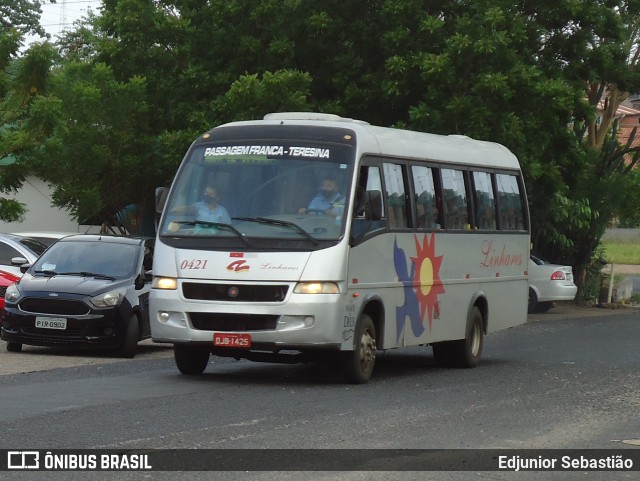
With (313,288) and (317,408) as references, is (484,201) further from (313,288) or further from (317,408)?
(317,408)

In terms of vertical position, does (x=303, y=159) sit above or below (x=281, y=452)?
above

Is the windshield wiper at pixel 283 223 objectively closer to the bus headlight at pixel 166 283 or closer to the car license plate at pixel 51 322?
the bus headlight at pixel 166 283

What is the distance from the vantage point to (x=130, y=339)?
1977 cm

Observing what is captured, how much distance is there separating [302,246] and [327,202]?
0.67 m

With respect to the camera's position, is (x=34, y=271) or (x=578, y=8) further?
(x=578, y=8)

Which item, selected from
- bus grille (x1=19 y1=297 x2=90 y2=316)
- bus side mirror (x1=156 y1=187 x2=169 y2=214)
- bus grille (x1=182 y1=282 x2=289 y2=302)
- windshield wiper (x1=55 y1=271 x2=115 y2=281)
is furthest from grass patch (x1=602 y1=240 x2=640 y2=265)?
bus grille (x1=182 y1=282 x2=289 y2=302)

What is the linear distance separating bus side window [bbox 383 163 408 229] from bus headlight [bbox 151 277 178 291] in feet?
8.69

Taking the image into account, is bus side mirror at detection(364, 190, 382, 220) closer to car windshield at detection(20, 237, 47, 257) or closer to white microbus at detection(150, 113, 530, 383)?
white microbus at detection(150, 113, 530, 383)

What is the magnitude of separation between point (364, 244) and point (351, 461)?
6128 mm

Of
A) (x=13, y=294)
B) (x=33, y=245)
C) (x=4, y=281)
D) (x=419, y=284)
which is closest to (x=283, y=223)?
(x=419, y=284)

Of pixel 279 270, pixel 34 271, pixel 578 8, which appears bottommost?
pixel 34 271

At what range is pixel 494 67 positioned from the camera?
31.0 m

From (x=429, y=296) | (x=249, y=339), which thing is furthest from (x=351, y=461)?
(x=429, y=296)

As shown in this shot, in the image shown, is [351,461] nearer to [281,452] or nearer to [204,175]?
[281,452]
